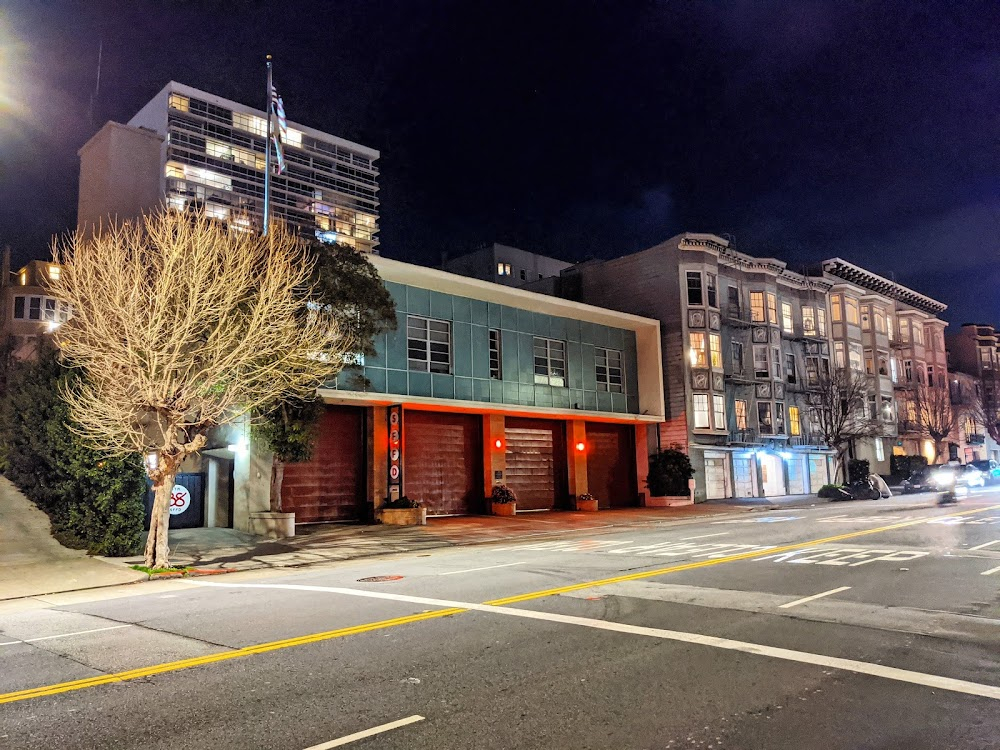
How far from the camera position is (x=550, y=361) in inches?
1423

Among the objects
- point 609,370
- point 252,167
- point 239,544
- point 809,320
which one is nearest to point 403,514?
point 239,544

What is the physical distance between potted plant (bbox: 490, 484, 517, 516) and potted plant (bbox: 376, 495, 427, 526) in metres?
5.68

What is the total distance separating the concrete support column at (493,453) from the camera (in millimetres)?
33188

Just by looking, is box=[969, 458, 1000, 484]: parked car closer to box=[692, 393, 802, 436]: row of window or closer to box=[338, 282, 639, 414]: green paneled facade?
box=[692, 393, 802, 436]: row of window

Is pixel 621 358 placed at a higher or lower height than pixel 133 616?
higher

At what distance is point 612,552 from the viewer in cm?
1658

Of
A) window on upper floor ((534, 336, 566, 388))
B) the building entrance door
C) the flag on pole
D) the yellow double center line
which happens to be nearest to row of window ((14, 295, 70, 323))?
the flag on pole

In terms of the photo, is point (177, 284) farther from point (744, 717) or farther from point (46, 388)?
point (744, 717)

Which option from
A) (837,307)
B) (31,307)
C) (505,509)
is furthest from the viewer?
(31,307)

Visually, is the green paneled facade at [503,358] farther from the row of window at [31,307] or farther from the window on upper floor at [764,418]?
the row of window at [31,307]

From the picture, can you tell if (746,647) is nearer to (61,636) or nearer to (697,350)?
(61,636)

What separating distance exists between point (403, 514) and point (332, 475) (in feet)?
11.5

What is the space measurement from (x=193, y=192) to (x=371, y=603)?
90.8 m

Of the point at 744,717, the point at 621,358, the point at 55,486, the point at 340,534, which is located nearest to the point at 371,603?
the point at 744,717
